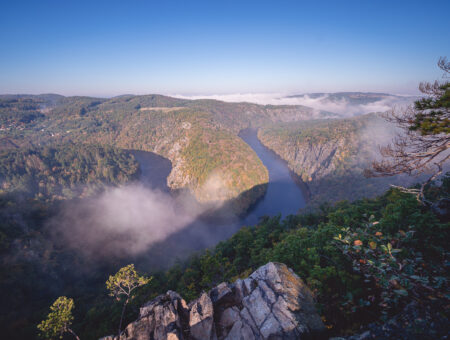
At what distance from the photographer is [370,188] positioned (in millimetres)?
86750

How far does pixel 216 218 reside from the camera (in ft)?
316

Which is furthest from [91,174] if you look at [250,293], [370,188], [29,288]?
[370,188]

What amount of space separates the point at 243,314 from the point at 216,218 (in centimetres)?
8962

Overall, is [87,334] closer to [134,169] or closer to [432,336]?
[432,336]

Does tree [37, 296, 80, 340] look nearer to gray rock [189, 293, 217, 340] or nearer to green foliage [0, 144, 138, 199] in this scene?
gray rock [189, 293, 217, 340]

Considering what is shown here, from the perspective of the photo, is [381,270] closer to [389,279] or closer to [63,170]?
[389,279]

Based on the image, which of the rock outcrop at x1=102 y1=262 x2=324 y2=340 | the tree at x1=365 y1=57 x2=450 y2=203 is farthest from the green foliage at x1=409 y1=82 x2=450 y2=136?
the rock outcrop at x1=102 y1=262 x2=324 y2=340

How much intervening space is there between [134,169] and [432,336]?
172 metres

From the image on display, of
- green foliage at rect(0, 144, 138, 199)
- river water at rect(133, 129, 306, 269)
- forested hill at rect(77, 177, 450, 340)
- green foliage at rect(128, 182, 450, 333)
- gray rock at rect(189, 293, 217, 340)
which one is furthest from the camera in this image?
green foliage at rect(0, 144, 138, 199)

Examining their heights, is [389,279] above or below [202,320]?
above

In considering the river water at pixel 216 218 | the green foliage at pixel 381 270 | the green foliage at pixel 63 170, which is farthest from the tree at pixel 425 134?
the green foliage at pixel 63 170

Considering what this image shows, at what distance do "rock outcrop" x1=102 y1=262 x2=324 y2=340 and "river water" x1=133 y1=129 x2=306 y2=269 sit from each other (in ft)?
180

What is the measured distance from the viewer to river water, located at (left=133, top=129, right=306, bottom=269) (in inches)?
2923

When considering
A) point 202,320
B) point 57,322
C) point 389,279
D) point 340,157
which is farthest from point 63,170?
point 340,157
